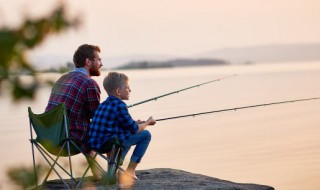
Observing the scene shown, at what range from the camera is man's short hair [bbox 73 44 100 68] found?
544 centimetres

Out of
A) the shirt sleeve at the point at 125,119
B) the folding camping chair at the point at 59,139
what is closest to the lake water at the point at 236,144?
the folding camping chair at the point at 59,139

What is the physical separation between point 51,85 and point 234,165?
21.2 ft

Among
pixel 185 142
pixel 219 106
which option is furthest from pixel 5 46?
pixel 219 106

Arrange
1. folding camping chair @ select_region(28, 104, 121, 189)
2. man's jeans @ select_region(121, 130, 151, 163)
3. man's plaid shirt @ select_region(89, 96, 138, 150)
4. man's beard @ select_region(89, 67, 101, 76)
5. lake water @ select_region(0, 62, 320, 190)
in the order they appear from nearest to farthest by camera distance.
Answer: folding camping chair @ select_region(28, 104, 121, 189) < man's plaid shirt @ select_region(89, 96, 138, 150) < man's jeans @ select_region(121, 130, 151, 163) < man's beard @ select_region(89, 67, 101, 76) < lake water @ select_region(0, 62, 320, 190)

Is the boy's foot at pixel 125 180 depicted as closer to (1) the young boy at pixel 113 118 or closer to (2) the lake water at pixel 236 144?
(1) the young boy at pixel 113 118

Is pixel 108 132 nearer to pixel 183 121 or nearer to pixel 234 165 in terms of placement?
pixel 234 165

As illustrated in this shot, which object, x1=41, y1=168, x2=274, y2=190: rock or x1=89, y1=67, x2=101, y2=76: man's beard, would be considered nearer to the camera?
x1=41, y1=168, x2=274, y2=190: rock

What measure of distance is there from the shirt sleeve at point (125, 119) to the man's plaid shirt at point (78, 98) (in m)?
0.25

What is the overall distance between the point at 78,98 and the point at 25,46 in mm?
3194

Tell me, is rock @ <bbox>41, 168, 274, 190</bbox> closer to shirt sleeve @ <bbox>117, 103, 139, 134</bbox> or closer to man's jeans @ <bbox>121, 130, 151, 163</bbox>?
man's jeans @ <bbox>121, 130, 151, 163</bbox>

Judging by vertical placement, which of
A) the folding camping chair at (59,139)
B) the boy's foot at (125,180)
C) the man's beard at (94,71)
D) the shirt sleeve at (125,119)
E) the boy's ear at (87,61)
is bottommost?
the boy's foot at (125,180)

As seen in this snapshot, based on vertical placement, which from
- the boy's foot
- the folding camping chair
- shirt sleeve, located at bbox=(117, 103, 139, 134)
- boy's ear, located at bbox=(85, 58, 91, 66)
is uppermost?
boy's ear, located at bbox=(85, 58, 91, 66)

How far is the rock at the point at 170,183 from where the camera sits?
17.2ft

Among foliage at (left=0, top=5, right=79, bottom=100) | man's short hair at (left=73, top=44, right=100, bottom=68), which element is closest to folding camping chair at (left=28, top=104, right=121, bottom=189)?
man's short hair at (left=73, top=44, right=100, bottom=68)
